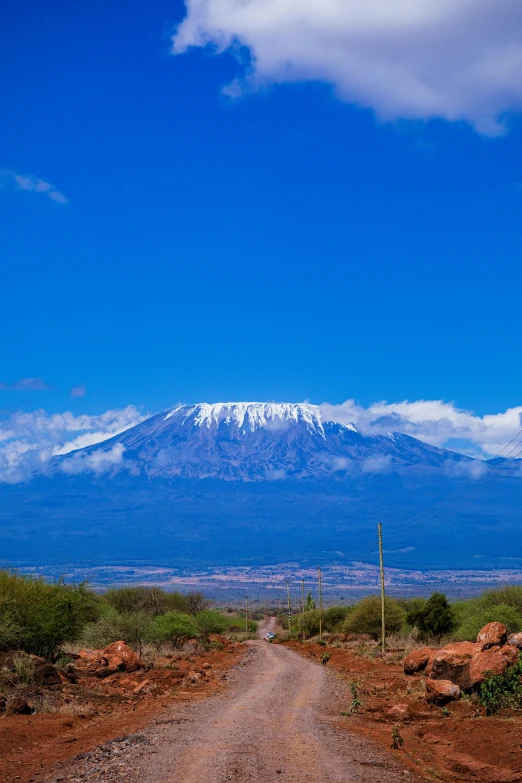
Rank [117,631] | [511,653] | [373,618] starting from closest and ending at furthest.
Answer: [511,653] → [117,631] → [373,618]

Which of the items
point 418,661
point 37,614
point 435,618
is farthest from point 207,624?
point 37,614

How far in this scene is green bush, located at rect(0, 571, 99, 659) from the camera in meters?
22.6

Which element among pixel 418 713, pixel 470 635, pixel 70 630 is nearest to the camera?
pixel 418 713

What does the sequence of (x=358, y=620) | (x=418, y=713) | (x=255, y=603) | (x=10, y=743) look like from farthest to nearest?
(x=255, y=603) < (x=358, y=620) < (x=418, y=713) < (x=10, y=743)

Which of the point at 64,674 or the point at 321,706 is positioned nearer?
the point at 321,706

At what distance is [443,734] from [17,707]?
1005 centimetres

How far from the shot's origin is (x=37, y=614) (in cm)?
2442

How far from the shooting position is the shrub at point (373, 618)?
51656 millimetres

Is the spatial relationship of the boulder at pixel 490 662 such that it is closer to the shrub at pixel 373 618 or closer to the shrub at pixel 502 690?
the shrub at pixel 502 690

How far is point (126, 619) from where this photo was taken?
33.4 metres

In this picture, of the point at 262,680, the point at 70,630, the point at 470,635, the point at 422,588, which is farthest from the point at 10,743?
the point at 422,588

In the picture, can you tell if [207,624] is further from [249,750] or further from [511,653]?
[249,750]

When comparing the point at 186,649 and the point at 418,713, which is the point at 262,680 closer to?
the point at 418,713

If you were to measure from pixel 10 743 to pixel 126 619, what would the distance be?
2020cm
